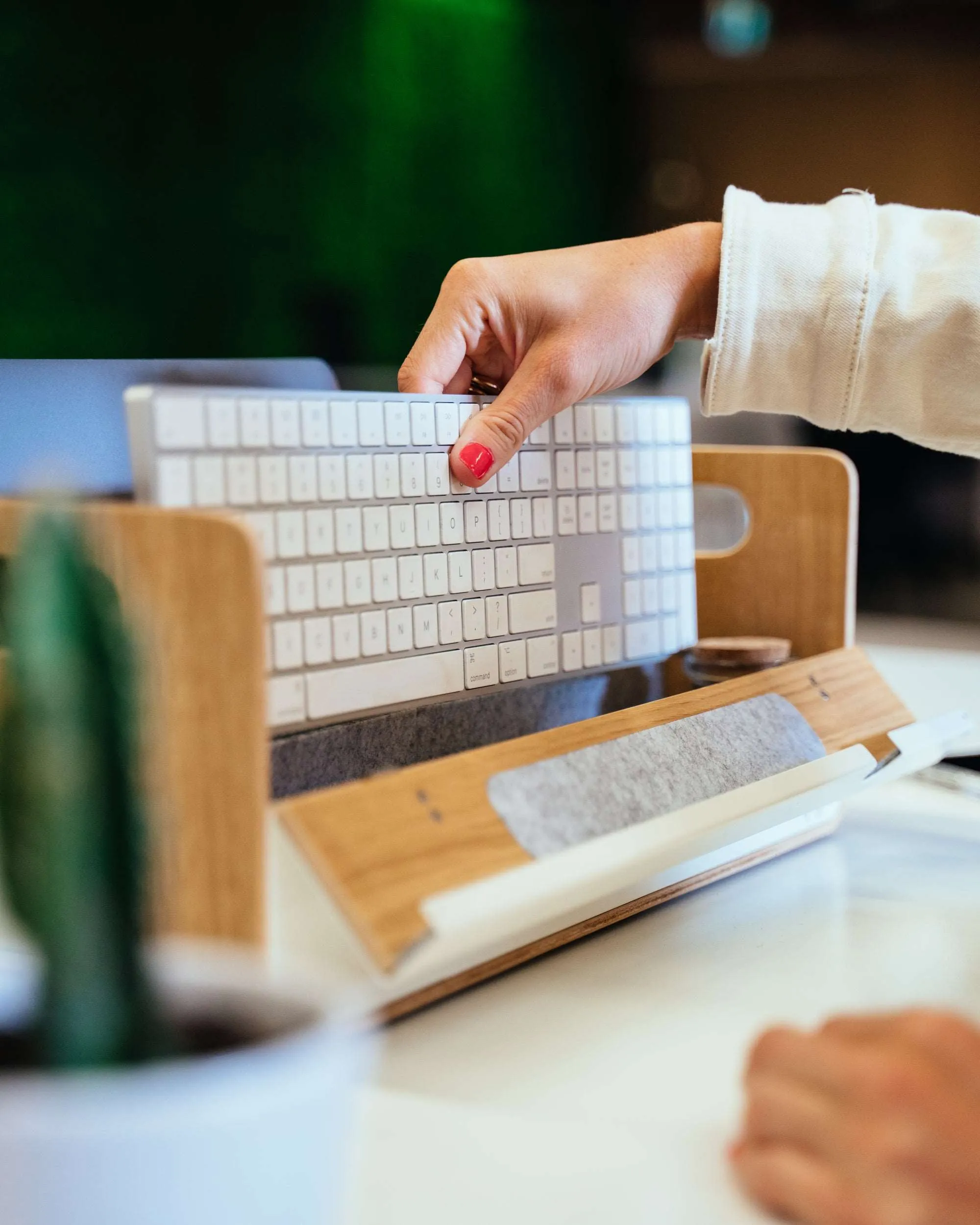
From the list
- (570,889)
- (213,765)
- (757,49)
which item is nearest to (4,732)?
(213,765)

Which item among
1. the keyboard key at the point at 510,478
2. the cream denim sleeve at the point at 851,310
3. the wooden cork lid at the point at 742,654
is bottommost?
the wooden cork lid at the point at 742,654

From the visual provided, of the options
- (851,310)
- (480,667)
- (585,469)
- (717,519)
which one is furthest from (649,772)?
(717,519)

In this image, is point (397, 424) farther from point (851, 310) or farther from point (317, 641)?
point (851, 310)

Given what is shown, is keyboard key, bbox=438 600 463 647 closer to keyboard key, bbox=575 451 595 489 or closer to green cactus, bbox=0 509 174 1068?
keyboard key, bbox=575 451 595 489

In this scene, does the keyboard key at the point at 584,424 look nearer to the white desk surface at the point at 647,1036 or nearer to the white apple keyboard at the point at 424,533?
the white apple keyboard at the point at 424,533

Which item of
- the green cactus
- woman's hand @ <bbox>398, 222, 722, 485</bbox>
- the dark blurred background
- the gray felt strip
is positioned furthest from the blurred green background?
the green cactus

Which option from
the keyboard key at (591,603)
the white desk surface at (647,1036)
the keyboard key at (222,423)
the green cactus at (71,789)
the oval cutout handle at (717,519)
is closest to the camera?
the green cactus at (71,789)

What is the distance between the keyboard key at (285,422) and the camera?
49 cm

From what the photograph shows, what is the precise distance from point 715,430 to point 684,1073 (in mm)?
2084

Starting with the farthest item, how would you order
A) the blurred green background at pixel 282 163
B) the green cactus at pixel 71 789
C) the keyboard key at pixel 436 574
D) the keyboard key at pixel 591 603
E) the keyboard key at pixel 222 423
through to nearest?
the blurred green background at pixel 282 163, the keyboard key at pixel 591 603, the keyboard key at pixel 436 574, the keyboard key at pixel 222 423, the green cactus at pixel 71 789

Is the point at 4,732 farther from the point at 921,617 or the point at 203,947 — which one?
the point at 921,617

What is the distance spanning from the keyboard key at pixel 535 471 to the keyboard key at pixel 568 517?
0.02 meters

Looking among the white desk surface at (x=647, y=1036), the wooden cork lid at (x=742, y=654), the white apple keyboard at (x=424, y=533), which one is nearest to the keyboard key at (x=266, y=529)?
the white apple keyboard at (x=424, y=533)

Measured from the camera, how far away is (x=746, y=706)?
63 cm
